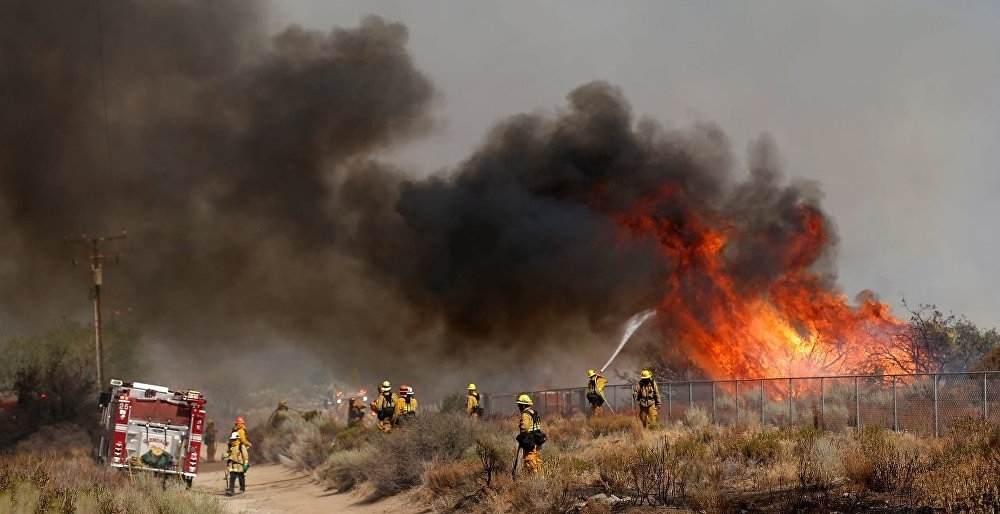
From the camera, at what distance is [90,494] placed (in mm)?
16406

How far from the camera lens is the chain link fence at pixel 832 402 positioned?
23.7m

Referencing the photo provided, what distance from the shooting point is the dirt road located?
23703 mm

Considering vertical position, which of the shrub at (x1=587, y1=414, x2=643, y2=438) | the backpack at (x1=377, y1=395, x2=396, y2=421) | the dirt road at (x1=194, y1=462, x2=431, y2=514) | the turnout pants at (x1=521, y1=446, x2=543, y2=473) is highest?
the backpack at (x1=377, y1=395, x2=396, y2=421)

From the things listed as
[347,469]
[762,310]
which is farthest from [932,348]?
[347,469]

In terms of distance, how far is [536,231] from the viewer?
4791 centimetres

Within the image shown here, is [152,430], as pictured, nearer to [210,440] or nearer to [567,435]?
[567,435]

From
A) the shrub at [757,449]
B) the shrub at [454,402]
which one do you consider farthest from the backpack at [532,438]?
the shrub at [454,402]

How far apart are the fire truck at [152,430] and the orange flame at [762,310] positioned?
19819mm

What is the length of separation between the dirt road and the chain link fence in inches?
340

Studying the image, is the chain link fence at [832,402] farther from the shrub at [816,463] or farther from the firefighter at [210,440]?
the firefighter at [210,440]

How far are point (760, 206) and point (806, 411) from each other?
17563 millimetres

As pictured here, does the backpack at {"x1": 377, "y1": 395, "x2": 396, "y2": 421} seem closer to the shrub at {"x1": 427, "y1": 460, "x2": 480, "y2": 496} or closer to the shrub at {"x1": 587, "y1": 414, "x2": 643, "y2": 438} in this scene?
the shrub at {"x1": 587, "y1": 414, "x2": 643, "y2": 438}

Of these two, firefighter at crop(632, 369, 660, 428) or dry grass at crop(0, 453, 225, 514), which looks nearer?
dry grass at crop(0, 453, 225, 514)

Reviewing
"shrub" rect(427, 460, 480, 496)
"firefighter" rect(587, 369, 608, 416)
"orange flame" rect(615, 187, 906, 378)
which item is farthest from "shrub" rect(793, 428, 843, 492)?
"orange flame" rect(615, 187, 906, 378)
